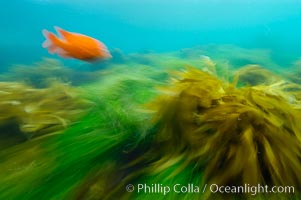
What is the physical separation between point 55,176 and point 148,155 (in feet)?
1.42

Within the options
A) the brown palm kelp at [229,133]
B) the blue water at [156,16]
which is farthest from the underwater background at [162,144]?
the blue water at [156,16]

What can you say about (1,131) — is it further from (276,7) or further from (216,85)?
(276,7)

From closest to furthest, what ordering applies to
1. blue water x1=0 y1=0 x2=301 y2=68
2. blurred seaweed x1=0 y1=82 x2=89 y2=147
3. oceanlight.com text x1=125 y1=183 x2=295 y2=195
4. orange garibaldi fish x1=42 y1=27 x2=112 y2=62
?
oceanlight.com text x1=125 y1=183 x2=295 y2=195
blurred seaweed x1=0 y1=82 x2=89 y2=147
orange garibaldi fish x1=42 y1=27 x2=112 y2=62
blue water x1=0 y1=0 x2=301 y2=68

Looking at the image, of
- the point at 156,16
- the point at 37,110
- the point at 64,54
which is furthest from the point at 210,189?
the point at 156,16

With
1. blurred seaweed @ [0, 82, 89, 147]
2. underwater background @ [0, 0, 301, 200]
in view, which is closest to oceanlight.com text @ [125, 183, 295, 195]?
underwater background @ [0, 0, 301, 200]

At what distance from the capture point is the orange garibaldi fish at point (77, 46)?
1.77 metres

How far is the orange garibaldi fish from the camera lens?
1.77 m

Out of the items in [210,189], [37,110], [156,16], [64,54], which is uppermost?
[156,16]

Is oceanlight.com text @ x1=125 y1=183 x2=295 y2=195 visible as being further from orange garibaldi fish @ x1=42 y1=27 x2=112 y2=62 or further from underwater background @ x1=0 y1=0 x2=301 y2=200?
orange garibaldi fish @ x1=42 y1=27 x2=112 y2=62

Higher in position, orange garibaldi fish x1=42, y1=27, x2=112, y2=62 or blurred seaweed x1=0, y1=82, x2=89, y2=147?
orange garibaldi fish x1=42, y1=27, x2=112, y2=62

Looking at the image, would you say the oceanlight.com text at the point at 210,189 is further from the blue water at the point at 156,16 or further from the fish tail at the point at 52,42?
the blue water at the point at 156,16

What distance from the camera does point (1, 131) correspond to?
1.52 m

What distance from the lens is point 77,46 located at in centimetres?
177

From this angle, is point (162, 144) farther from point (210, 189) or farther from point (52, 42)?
point (52, 42)
